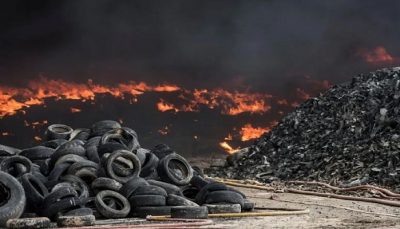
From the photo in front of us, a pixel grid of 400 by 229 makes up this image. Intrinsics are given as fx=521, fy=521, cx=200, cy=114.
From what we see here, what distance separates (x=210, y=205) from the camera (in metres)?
14.3

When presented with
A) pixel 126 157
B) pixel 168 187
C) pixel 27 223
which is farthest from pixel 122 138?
pixel 27 223

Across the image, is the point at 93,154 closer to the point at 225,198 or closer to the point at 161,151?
the point at 161,151

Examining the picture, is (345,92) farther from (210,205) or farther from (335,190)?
(210,205)

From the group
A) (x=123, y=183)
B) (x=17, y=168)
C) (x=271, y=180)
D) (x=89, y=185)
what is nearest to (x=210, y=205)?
(x=123, y=183)

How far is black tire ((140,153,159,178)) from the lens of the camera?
56.1 ft

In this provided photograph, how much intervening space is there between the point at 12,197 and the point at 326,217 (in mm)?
8242

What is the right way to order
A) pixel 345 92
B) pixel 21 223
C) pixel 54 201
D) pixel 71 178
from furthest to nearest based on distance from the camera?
pixel 345 92 < pixel 71 178 < pixel 54 201 < pixel 21 223

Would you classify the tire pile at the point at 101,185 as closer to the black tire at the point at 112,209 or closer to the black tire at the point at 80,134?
the black tire at the point at 112,209

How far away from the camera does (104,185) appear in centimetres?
1500

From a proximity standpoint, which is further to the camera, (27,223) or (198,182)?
(198,182)

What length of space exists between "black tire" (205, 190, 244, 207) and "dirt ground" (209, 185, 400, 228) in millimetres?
1299

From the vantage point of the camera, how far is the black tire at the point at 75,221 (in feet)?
40.5

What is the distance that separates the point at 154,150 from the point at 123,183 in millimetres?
4097

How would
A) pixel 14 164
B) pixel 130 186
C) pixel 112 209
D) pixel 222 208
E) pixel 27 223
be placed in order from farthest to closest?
pixel 14 164, pixel 130 186, pixel 222 208, pixel 112 209, pixel 27 223
